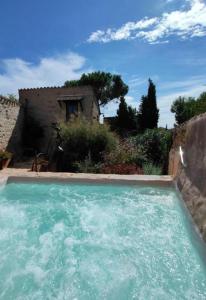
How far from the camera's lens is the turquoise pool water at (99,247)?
3178 millimetres

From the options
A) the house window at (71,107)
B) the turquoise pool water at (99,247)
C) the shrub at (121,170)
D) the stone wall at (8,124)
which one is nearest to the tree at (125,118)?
the house window at (71,107)

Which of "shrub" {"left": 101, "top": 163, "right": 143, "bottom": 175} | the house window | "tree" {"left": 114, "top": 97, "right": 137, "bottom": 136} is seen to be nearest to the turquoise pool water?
"shrub" {"left": 101, "top": 163, "right": 143, "bottom": 175}

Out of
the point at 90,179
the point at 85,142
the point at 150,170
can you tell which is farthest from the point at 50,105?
the point at 90,179

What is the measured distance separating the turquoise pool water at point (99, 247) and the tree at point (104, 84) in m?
22.3

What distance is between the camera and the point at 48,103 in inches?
663

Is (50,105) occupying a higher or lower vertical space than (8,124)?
higher

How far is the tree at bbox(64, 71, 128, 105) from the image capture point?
27969 millimetres

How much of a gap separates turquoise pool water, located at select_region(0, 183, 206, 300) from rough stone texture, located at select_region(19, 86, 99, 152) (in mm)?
10152

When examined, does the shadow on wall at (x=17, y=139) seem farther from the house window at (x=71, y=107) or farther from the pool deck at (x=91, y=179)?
the pool deck at (x=91, y=179)

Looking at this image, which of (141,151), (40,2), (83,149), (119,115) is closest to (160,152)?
(141,151)

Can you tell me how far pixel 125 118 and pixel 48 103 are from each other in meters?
9.57

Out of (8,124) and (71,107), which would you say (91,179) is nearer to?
(8,124)

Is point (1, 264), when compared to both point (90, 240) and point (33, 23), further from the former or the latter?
point (33, 23)

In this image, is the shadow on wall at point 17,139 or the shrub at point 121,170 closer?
the shrub at point 121,170
